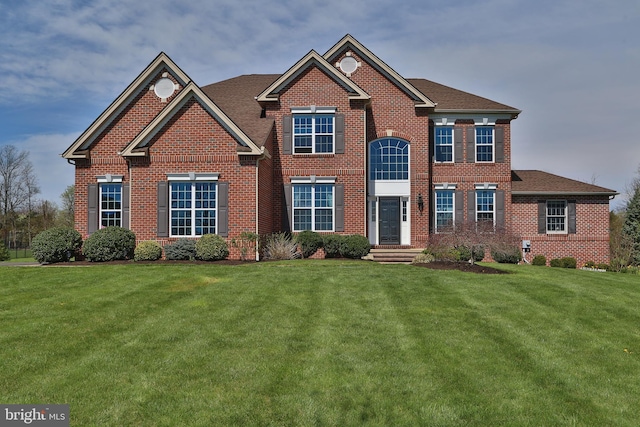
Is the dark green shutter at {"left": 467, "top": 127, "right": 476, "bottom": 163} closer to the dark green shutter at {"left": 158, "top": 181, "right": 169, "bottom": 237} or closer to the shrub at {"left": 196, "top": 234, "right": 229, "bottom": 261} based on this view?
the shrub at {"left": 196, "top": 234, "right": 229, "bottom": 261}

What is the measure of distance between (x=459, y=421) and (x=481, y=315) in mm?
4577

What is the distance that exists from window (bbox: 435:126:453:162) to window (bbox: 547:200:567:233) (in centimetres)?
570

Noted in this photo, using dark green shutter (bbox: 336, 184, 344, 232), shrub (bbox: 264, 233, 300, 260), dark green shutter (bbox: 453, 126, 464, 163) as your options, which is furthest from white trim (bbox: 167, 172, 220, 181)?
dark green shutter (bbox: 453, 126, 464, 163)

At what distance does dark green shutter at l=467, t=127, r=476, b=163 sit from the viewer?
76.0 ft

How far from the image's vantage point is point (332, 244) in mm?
20062

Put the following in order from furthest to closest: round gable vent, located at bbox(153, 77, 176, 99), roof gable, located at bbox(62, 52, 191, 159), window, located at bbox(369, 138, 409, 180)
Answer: window, located at bbox(369, 138, 409, 180) < round gable vent, located at bbox(153, 77, 176, 99) < roof gable, located at bbox(62, 52, 191, 159)

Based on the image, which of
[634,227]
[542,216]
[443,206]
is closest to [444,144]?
[443,206]

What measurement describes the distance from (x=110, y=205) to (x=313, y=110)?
9.92m

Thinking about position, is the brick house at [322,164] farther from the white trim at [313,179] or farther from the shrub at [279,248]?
the shrub at [279,248]

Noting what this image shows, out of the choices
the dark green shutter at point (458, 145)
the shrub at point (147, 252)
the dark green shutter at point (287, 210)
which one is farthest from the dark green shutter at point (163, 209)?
the dark green shutter at point (458, 145)

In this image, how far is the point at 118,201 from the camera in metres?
20.1

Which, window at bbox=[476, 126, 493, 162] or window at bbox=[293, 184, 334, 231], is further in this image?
window at bbox=[476, 126, 493, 162]

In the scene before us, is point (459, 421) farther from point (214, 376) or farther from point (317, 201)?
point (317, 201)

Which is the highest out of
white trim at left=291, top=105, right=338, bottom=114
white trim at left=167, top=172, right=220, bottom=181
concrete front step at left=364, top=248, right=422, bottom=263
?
white trim at left=291, top=105, right=338, bottom=114
